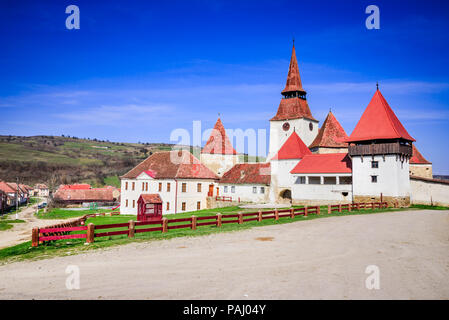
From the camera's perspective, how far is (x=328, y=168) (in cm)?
Result: 3775

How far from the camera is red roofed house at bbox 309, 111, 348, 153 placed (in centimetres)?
4581

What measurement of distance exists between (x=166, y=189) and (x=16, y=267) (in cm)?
3174

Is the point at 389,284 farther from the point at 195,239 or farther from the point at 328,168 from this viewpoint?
the point at 328,168

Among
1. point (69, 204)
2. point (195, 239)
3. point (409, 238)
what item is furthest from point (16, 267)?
point (69, 204)

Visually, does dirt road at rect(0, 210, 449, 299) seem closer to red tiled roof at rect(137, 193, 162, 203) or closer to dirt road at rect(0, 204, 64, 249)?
dirt road at rect(0, 204, 64, 249)

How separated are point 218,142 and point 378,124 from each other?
2532 centimetres

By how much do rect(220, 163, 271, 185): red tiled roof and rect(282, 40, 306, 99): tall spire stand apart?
14030 mm

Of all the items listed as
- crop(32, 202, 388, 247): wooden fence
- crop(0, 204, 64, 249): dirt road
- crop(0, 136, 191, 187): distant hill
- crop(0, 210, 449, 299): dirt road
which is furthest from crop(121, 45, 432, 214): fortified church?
crop(0, 136, 191, 187): distant hill

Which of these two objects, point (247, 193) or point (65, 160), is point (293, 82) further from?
point (65, 160)

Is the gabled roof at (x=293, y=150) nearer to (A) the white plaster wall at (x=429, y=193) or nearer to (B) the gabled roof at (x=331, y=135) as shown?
(B) the gabled roof at (x=331, y=135)

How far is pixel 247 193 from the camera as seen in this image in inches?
1764

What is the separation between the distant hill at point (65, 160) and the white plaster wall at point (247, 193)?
187 feet
